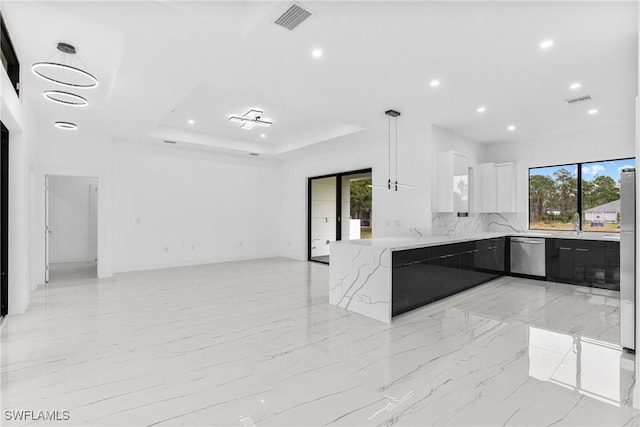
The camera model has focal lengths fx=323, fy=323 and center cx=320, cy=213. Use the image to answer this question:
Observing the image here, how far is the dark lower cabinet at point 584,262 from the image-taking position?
521cm

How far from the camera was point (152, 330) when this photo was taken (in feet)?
11.7

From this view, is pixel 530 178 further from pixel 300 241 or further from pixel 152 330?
pixel 152 330

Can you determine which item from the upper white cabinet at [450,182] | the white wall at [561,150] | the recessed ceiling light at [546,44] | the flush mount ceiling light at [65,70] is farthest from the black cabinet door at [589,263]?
the flush mount ceiling light at [65,70]

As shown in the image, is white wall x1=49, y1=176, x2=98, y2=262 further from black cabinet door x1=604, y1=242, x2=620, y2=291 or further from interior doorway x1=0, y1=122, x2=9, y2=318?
black cabinet door x1=604, y1=242, x2=620, y2=291

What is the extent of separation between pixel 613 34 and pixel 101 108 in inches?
253

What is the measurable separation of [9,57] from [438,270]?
5.88 metres

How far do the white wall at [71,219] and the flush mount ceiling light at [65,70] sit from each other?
5.42 meters

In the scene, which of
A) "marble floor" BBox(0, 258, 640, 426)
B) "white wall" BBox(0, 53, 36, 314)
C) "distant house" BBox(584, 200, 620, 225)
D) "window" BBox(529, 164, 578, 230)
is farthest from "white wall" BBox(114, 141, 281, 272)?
"distant house" BBox(584, 200, 620, 225)

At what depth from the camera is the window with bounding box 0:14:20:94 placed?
3.32m

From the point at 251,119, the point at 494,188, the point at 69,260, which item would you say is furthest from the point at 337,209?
the point at 69,260

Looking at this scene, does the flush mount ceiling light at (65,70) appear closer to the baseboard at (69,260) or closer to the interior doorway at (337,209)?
the interior doorway at (337,209)

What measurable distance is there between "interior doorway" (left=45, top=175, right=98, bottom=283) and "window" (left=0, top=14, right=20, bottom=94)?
4.63m

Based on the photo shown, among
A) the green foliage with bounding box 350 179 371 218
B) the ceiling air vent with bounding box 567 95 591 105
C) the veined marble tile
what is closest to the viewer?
the veined marble tile

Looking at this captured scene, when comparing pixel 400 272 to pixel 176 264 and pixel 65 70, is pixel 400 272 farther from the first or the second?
pixel 176 264
